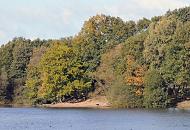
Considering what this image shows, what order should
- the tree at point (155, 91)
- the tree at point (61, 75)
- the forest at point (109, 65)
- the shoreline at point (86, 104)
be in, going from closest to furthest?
the tree at point (155, 91)
the forest at point (109, 65)
the shoreline at point (86, 104)
the tree at point (61, 75)

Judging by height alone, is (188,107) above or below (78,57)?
below

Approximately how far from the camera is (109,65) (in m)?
115

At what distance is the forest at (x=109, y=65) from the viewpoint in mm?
100562

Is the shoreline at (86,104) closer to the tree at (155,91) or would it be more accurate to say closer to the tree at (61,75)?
the tree at (61,75)

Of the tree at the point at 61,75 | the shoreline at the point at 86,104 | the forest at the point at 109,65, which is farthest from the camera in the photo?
the tree at the point at 61,75

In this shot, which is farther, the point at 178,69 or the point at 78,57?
the point at 78,57

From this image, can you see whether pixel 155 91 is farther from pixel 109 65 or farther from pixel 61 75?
pixel 61 75

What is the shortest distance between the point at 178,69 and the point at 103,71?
20545 millimetres

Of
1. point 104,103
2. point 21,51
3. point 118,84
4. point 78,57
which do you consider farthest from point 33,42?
point 118,84

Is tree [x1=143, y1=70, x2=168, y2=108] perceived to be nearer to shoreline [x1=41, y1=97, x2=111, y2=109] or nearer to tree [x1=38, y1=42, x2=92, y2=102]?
shoreline [x1=41, y1=97, x2=111, y2=109]

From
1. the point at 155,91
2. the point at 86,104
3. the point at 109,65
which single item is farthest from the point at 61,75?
the point at 155,91

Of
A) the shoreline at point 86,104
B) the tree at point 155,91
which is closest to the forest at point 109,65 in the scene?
the tree at point 155,91

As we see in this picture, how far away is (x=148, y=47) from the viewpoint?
340ft

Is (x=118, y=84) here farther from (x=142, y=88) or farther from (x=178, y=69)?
(x=178, y=69)
